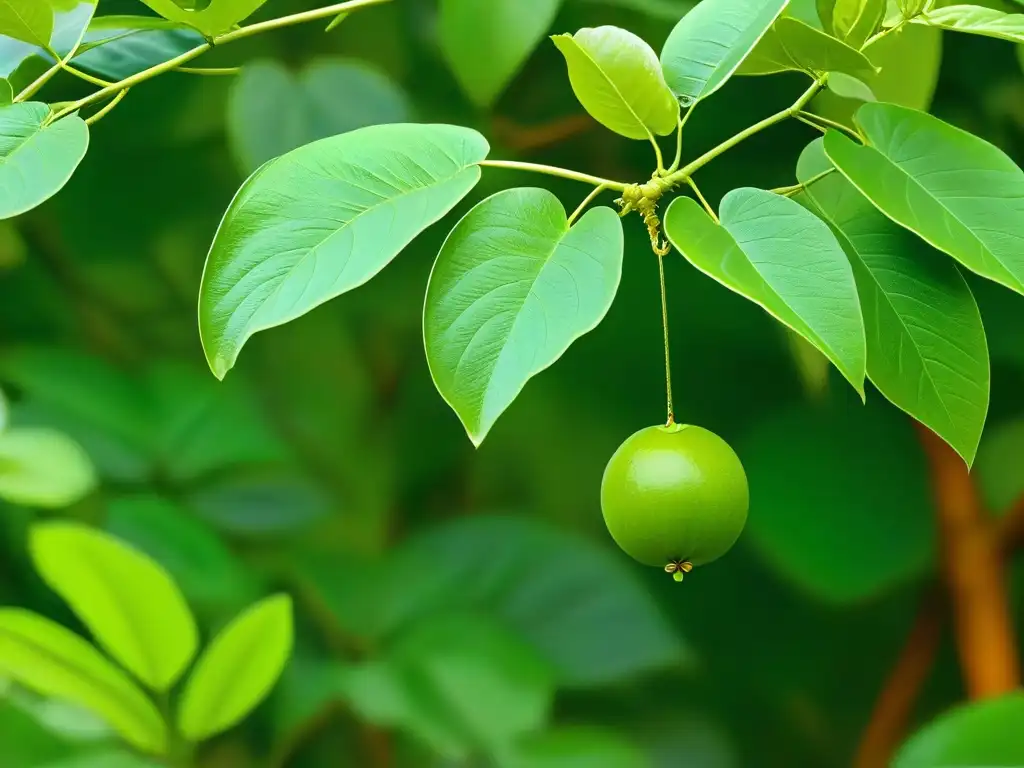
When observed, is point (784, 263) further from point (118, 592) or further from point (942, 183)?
point (118, 592)

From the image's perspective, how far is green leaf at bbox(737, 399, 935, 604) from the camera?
3.21 ft

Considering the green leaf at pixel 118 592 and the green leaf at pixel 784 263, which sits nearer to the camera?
the green leaf at pixel 784 263

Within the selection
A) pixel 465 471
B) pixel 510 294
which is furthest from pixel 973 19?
pixel 465 471

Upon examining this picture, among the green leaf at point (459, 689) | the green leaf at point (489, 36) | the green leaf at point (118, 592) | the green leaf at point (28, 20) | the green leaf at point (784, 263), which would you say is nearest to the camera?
the green leaf at point (784, 263)

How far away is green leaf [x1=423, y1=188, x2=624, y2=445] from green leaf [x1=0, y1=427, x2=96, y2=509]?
1.62 feet

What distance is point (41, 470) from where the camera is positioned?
2.47 feet

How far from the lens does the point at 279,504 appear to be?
1.00 meters

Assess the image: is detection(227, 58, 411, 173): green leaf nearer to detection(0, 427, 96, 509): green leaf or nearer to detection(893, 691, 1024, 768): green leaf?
detection(0, 427, 96, 509): green leaf

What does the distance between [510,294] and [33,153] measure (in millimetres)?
190

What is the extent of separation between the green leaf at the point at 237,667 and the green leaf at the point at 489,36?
0.35 metres

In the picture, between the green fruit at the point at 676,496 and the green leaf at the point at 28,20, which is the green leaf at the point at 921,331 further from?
the green leaf at the point at 28,20

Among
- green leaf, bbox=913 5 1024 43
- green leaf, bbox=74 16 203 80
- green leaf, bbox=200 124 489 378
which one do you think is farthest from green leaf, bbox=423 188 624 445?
green leaf, bbox=74 16 203 80

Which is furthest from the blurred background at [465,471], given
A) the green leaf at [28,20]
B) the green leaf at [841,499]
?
the green leaf at [28,20]

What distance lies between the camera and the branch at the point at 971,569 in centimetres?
90
